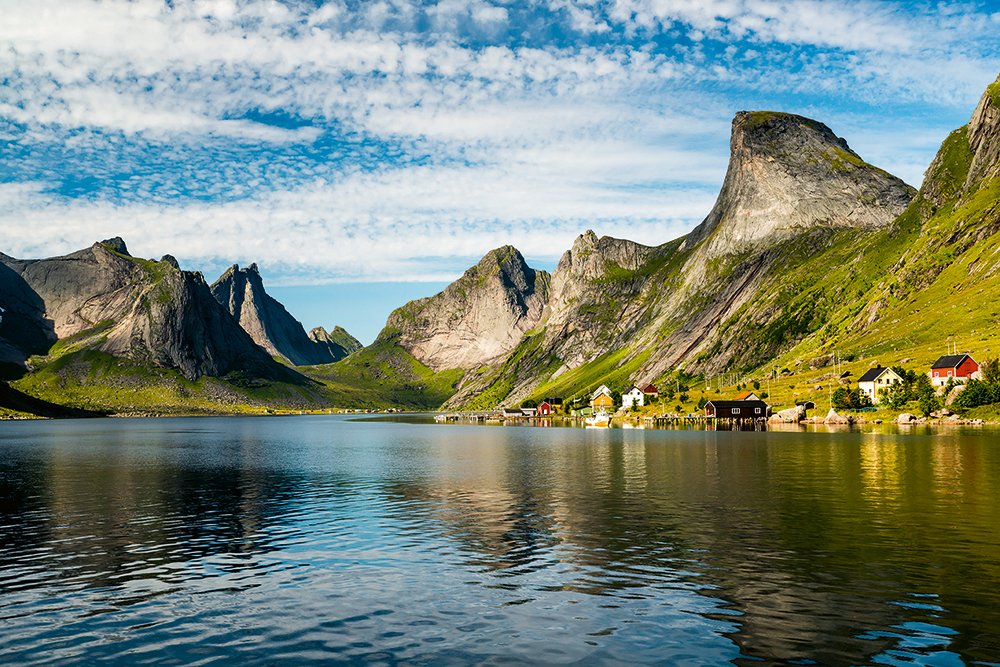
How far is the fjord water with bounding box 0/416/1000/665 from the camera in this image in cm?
2531

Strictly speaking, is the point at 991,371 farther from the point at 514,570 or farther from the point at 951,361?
the point at 514,570

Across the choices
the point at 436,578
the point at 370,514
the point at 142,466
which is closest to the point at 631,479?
the point at 370,514

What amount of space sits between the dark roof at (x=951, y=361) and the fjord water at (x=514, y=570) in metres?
124

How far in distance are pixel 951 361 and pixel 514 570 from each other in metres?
189

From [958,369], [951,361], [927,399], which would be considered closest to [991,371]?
[927,399]

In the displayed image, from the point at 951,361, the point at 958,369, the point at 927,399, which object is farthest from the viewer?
the point at 951,361

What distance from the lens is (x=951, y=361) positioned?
188 metres

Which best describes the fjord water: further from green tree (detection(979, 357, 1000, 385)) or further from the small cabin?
the small cabin

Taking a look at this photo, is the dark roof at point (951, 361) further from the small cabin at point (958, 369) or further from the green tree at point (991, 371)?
the green tree at point (991, 371)

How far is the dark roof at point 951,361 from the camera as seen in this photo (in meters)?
185

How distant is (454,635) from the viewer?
26.5m

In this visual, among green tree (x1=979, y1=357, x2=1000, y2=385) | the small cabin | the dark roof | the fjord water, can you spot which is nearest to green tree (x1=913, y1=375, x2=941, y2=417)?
the small cabin

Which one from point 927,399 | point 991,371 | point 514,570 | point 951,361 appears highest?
point 951,361

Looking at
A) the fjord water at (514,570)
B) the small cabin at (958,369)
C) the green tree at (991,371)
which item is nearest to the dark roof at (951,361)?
the small cabin at (958,369)
